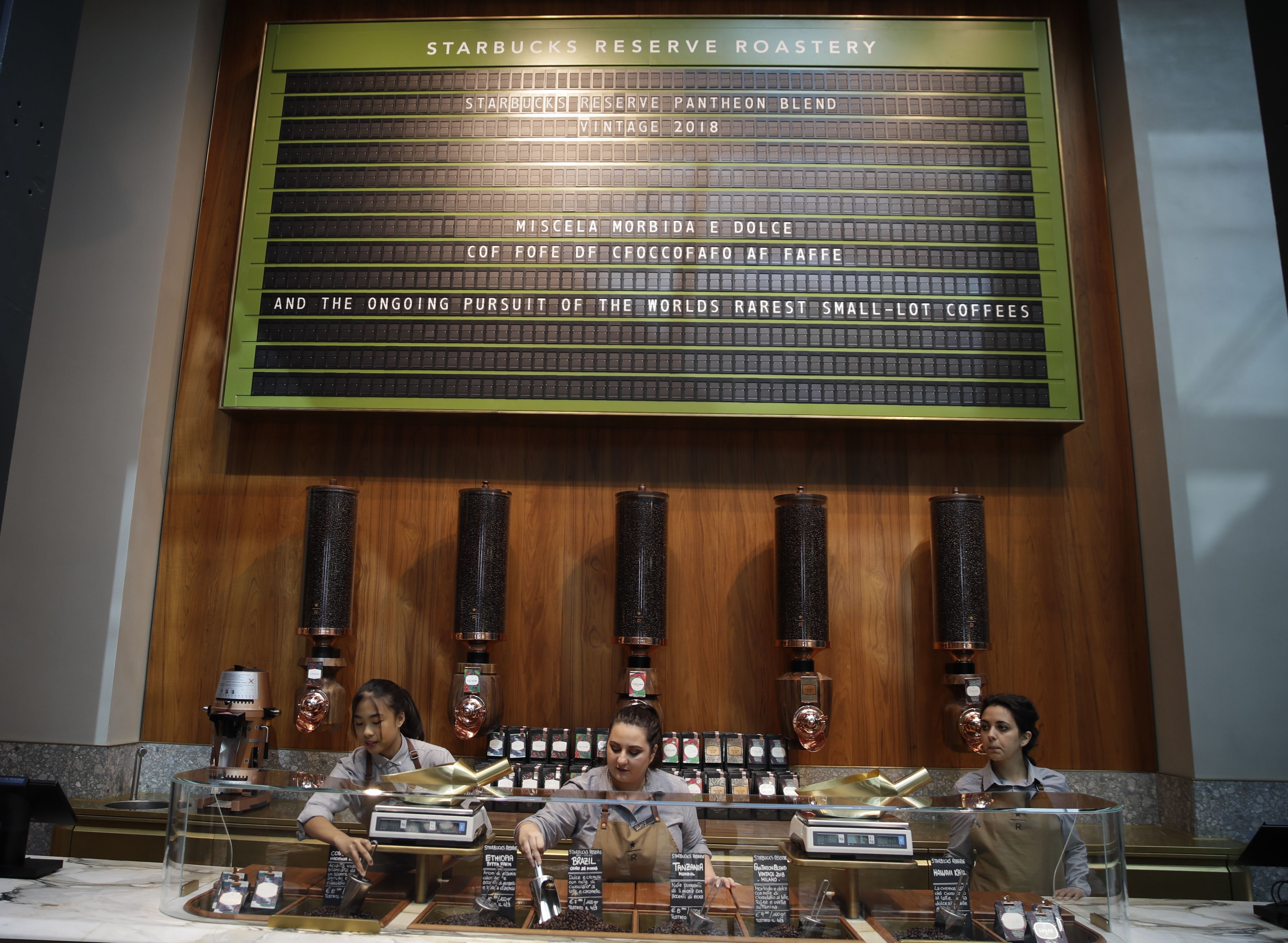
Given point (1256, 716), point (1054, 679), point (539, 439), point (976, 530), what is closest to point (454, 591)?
point (539, 439)

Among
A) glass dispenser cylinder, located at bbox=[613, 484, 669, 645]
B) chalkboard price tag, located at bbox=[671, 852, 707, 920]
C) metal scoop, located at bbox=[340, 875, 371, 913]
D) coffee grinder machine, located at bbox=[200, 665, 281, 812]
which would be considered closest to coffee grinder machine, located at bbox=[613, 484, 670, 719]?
glass dispenser cylinder, located at bbox=[613, 484, 669, 645]

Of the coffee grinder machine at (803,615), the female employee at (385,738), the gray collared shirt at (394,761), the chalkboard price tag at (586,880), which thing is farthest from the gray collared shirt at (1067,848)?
the female employee at (385,738)

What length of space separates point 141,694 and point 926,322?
133 inches

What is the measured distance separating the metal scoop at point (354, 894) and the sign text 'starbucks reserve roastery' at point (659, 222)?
198 centimetres

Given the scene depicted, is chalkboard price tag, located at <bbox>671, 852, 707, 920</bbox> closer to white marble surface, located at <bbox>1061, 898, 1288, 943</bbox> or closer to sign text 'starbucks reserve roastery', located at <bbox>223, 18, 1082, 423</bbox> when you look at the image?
white marble surface, located at <bbox>1061, 898, 1288, 943</bbox>

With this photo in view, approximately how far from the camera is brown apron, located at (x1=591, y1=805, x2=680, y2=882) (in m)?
1.66

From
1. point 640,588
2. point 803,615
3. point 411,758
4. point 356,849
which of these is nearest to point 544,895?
point 356,849

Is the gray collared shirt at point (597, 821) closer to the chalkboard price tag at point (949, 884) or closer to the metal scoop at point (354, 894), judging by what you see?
the metal scoop at point (354, 894)

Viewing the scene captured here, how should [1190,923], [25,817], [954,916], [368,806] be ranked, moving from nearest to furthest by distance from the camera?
[954,916]
[368,806]
[1190,923]
[25,817]

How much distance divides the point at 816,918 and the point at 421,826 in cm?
77

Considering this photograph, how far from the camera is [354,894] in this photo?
165 cm

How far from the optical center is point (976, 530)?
10.2ft

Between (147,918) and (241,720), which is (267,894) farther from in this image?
(241,720)

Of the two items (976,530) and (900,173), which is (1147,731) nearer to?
(976,530)
